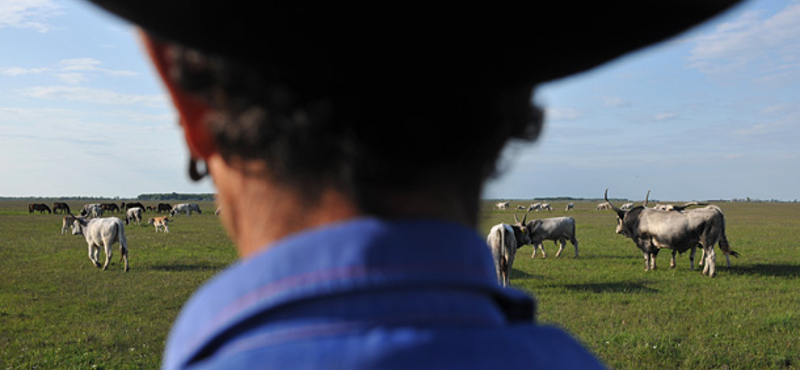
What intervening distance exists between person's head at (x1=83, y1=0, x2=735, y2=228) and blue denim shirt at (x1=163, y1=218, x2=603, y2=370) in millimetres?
69

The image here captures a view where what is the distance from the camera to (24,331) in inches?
384

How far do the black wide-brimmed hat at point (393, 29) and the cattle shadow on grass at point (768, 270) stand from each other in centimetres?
1724

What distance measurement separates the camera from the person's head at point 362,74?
29.2 inches

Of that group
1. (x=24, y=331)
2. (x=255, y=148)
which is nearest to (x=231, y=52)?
(x=255, y=148)

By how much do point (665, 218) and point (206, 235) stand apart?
21147 millimetres

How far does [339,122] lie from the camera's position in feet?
2.54

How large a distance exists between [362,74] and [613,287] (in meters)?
13.9

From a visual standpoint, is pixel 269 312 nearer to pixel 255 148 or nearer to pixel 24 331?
pixel 255 148

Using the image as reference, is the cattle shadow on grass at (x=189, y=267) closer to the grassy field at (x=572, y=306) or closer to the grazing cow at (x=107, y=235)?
the grassy field at (x=572, y=306)

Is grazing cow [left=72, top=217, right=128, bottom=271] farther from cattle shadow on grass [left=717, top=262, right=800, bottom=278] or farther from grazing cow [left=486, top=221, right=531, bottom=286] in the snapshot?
cattle shadow on grass [left=717, top=262, right=800, bottom=278]

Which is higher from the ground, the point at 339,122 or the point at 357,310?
the point at 339,122

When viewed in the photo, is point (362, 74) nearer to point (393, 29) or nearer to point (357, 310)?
point (393, 29)

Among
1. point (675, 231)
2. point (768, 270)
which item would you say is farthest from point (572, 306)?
point (768, 270)

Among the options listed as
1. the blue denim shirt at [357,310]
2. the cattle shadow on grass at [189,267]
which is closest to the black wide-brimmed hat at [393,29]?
the blue denim shirt at [357,310]
